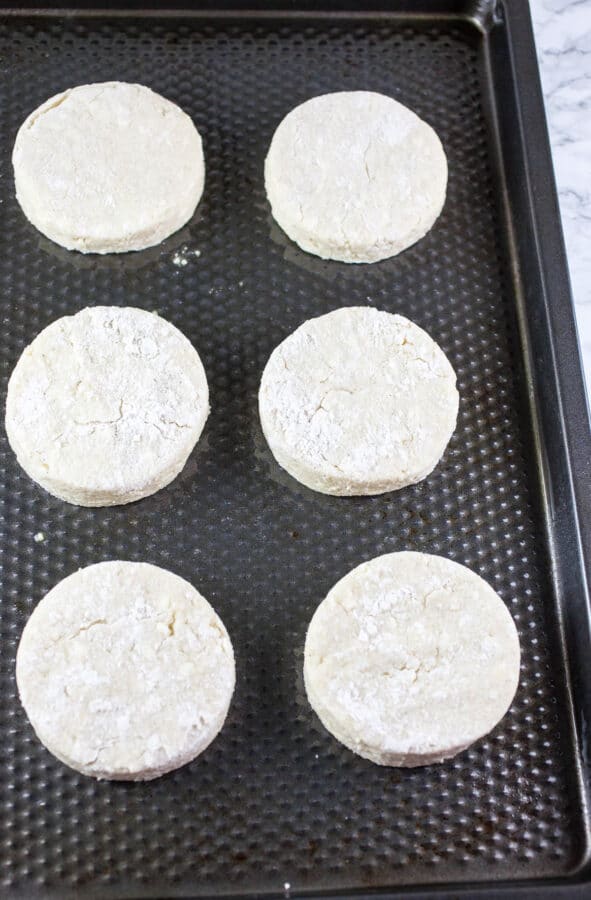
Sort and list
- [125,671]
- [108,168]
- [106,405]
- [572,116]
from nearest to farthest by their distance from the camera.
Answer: [125,671] < [106,405] < [108,168] < [572,116]

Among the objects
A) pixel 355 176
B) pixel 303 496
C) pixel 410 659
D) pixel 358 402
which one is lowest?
pixel 410 659

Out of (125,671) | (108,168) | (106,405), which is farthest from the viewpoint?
(108,168)

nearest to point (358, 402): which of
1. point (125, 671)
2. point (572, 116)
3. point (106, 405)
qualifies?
point (106, 405)

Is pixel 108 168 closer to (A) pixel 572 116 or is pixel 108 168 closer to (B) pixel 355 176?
(B) pixel 355 176

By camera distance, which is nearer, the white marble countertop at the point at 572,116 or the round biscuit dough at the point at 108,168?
the round biscuit dough at the point at 108,168

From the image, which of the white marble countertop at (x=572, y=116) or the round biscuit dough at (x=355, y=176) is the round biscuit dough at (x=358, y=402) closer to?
the round biscuit dough at (x=355, y=176)

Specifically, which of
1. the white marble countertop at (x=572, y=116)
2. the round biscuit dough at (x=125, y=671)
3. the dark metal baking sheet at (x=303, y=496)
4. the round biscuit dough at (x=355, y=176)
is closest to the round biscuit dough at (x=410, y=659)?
the dark metal baking sheet at (x=303, y=496)
